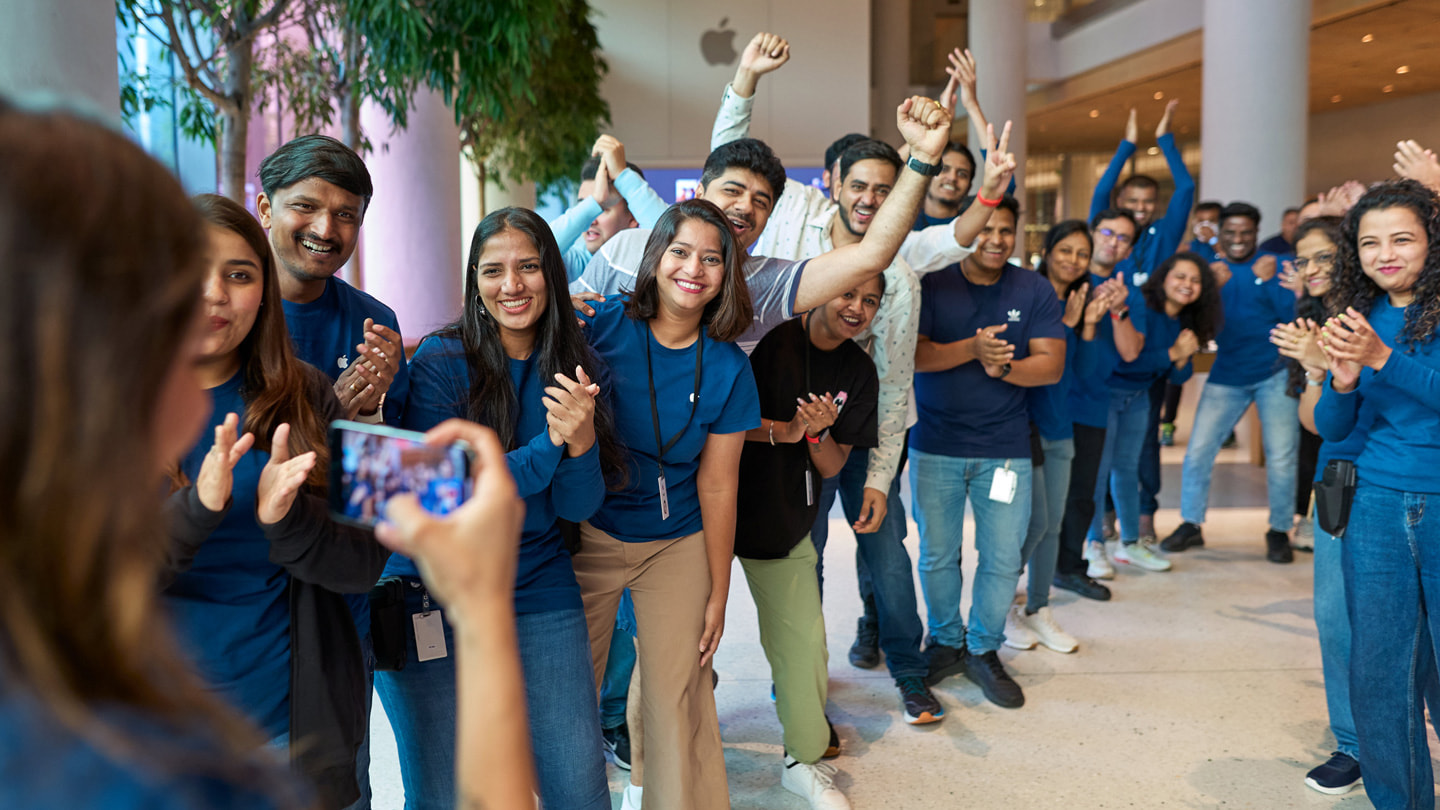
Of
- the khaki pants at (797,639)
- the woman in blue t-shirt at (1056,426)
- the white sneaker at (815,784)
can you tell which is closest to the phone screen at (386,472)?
the khaki pants at (797,639)

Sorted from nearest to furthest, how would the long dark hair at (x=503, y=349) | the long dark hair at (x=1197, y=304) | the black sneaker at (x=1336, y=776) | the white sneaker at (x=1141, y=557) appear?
1. the long dark hair at (x=503, y=349)
2. the black sneaker at (x=1336, y=776)
3. the long dark hair at (x=1197, y=304)
4. the white sneaker at (x=1141, y=557)

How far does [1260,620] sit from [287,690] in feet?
→ 13.3

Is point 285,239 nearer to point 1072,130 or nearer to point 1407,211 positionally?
point 1407,211

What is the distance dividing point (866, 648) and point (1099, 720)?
0.87 meters

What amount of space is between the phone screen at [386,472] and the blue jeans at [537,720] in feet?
3.44

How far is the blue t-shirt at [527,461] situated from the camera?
1.92 m

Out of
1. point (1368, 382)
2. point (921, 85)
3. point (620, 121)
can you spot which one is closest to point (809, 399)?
point (1368, 382)

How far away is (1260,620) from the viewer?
427cm

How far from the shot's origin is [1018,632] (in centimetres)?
403

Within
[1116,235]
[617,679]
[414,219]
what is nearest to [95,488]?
[617,679]

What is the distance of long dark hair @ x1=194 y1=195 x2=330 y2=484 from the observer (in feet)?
5.09

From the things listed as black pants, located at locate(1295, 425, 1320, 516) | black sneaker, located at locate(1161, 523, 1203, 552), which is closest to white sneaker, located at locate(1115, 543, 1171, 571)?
black sneaker, located at locate(1161, 523, 1203, 552)

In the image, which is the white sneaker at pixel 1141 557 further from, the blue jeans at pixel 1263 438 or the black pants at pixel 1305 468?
the black pants at pixel 1305 468

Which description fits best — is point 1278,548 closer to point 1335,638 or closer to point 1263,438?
point 1263,438
